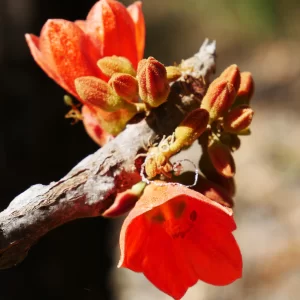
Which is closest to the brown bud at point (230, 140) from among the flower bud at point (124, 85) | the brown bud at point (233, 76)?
the brown bud at point (233, 76)

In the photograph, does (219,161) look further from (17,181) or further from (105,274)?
(105,274)

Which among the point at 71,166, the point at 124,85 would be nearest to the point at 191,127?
the point at 124,85

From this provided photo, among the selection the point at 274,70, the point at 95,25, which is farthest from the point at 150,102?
the point at 274,70

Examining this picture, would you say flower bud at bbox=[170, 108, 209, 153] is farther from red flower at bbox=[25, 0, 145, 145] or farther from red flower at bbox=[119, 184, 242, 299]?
red flower at bbox=[25, 0, 145, 145]

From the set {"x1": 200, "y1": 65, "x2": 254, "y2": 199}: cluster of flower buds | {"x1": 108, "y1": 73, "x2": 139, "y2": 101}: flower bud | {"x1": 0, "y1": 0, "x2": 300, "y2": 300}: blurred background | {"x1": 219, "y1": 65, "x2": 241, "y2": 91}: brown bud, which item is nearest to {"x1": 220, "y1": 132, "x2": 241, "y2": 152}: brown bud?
{"x1": 200, "y1": 65, "x2": 254, "y2": 199}: cluster of flower buds

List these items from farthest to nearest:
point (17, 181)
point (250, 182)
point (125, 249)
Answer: point (250, 182)
point (17, 181)
point (125, 249)

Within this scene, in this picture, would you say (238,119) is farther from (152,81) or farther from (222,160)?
(152,81)
